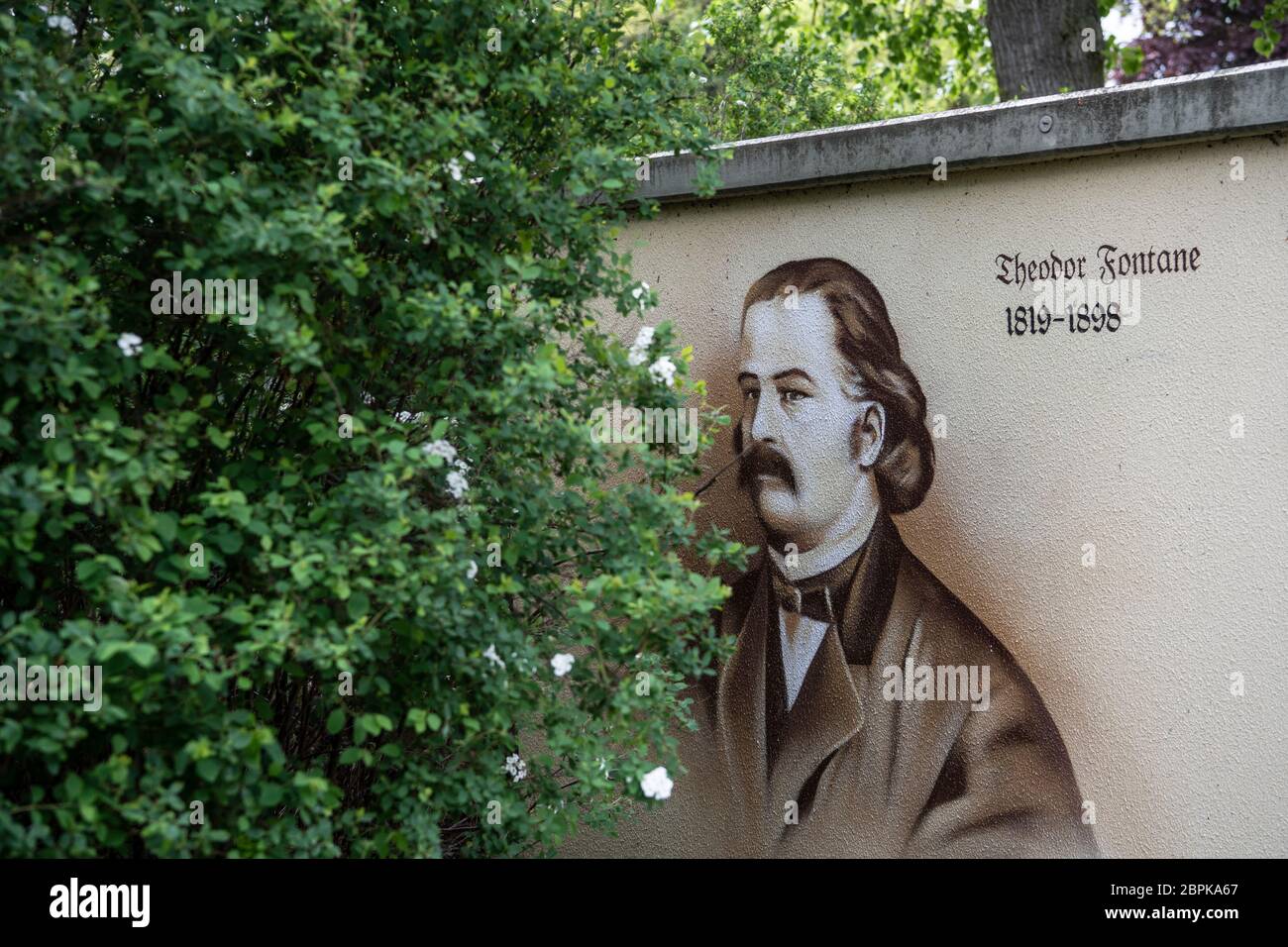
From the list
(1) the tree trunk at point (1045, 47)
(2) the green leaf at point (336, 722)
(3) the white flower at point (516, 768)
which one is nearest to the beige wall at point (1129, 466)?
(3) the white flower at point (516, 768)

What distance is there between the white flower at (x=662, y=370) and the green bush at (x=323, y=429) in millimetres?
26

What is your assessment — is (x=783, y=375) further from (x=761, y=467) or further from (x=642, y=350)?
(x=642, y=350)

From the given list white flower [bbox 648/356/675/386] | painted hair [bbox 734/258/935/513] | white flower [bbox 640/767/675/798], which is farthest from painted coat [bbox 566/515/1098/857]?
white flower [bbox 640/767/675/798]

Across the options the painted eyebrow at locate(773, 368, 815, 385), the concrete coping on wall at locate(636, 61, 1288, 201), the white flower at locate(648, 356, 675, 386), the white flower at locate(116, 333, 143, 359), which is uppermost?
the concrete coping on wall at locate(636, 61, 1288, 201)

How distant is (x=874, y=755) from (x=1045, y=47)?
15.8ft

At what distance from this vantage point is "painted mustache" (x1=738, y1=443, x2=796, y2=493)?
14.3ft

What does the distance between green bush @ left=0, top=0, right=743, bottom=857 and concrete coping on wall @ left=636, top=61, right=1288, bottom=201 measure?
68cm

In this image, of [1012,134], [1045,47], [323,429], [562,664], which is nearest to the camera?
[323,429]

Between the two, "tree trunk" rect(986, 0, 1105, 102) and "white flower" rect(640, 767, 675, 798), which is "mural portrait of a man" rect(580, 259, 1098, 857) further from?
"tree trunk" rect(986, 0, 1105, 102)

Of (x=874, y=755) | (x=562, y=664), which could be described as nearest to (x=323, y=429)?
(x=562, y=664)

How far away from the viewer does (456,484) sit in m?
3.09
